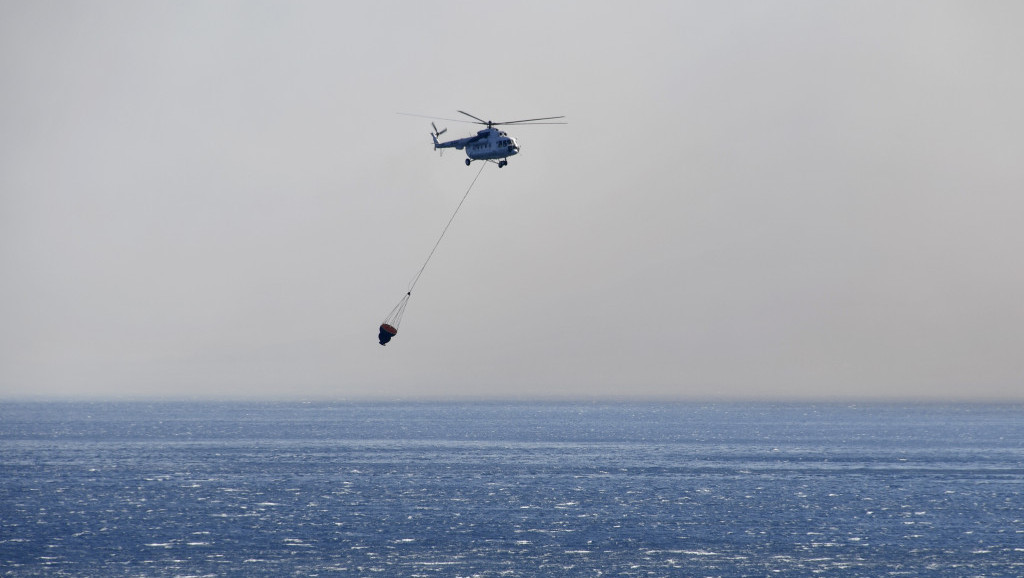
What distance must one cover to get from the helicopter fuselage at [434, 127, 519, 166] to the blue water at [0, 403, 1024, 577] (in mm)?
23176

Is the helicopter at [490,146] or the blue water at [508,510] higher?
the helicopter at [490,146]

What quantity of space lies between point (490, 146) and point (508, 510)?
23.9 metres

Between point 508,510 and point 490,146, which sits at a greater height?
point 490,146

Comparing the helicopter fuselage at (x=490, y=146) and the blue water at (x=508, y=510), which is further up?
the helicopter fuselage at (x=490, y=146)

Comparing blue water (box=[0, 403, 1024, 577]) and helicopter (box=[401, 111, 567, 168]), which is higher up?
helicopter (box=[401, 111, 567, 168])

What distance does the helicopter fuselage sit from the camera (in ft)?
215

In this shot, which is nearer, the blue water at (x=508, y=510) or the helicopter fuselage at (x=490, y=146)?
the blue water at (x=508, y=510)

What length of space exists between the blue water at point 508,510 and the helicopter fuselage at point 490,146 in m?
23.2

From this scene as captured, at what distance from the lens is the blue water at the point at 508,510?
50.2 meters

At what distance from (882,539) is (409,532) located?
27003 mm

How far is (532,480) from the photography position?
282 feet

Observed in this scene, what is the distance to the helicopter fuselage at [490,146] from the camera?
6544cm

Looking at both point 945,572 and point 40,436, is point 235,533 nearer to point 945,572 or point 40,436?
point 945,572

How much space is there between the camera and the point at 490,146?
A: 65.9m
